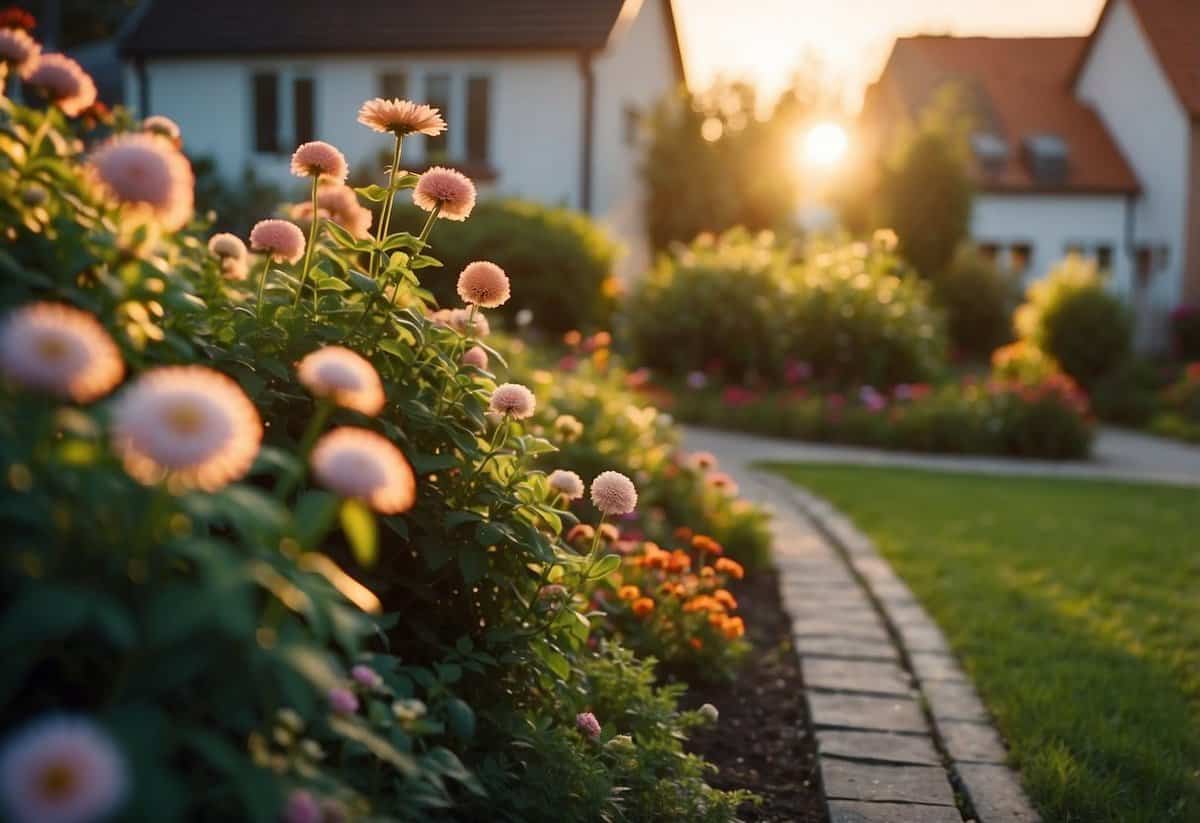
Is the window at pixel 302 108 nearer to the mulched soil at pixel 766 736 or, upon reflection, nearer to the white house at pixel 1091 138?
the white house at pixel 1091 138

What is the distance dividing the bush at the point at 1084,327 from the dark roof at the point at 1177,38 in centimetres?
775

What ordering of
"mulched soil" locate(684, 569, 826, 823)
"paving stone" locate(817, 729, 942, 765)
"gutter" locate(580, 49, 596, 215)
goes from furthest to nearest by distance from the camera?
"gutter" locate(580, 49, 596, 215) < "paving stone" locate(817, 729, 942, 765) < "mulched soil" locate(684, 569, 826, 823)

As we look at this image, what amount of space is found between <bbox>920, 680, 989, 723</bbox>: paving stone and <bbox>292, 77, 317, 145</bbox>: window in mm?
14563

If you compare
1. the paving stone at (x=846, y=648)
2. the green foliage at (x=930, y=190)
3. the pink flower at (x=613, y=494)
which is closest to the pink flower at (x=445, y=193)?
the pink flower at (x=613, y=494)

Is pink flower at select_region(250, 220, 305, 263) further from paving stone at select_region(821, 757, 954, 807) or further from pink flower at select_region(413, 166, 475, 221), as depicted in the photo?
paving stone at select_region(821, 757, 954, 807)

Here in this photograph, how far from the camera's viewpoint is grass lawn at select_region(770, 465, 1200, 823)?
3.00 metres

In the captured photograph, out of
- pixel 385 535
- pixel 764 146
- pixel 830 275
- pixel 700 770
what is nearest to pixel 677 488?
pixel 700 770

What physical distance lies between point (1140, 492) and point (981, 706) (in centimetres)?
527

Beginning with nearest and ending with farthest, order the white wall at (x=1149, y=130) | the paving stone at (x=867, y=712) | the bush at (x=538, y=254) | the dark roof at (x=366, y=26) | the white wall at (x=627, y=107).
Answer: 1. the paving stone at (x=867, y=712)
2. the bush at (x=538, y=254)
3. the dark roof at (x=366, y=26)
4. the white wall at (x=627, y=107)
5. the white wall at (x=1149, y=130)

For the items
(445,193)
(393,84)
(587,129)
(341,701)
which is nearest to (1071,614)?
(445,193)

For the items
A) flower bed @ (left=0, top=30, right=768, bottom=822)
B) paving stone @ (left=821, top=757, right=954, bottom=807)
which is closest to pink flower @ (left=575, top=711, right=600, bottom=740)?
flower bed @ (left=0, top=30, right=768, bottom=822)

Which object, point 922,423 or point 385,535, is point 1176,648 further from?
point 922,423

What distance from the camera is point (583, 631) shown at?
2.35 metres

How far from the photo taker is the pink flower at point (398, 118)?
7.33 feet
